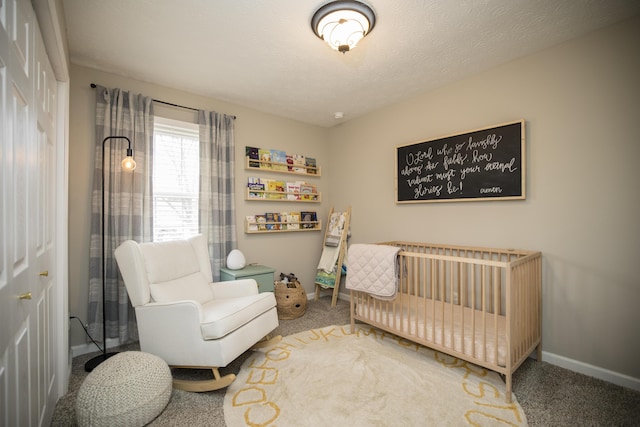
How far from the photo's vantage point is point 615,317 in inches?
74.3

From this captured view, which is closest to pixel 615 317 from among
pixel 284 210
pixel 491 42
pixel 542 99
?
pixel 542 99

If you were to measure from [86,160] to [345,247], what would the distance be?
2.65m

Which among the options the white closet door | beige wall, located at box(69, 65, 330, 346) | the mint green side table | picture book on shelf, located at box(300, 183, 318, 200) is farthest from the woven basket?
the white closet door

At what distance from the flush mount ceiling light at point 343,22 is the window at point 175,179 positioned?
5.61 feet

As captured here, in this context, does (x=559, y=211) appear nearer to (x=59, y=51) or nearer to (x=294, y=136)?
(x=294, y=136)

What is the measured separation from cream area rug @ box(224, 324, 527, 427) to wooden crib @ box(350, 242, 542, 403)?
0.50 feet

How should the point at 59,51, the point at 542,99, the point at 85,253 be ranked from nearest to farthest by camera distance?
the point at 59,51 → the point at 542,99 → the point at 85,253

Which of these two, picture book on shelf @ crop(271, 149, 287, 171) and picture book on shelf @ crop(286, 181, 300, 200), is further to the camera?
picture book on shelf @ crop(286, 181, 300, 200)

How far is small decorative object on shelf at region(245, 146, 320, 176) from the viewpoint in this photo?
10.8 feet

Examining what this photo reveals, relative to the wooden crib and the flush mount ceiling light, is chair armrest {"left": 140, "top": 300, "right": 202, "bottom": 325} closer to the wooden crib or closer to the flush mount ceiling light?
the wooden crib

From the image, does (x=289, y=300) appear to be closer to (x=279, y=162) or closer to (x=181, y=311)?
(x=181, y=311)

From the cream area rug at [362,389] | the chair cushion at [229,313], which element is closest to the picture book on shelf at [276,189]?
the chair cushion at [229,313]

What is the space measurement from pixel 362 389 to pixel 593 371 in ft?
5.23

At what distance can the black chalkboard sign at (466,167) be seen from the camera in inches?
89.8
